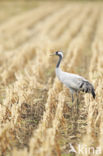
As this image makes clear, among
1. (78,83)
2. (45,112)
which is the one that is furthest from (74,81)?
(45,112)

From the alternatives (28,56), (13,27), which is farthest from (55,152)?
(13,27)

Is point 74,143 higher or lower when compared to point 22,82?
lower

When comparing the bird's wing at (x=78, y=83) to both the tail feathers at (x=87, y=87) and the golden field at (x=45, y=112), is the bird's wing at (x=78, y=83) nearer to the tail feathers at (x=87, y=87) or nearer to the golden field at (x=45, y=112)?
the tail feathers at (x=87, y=87)

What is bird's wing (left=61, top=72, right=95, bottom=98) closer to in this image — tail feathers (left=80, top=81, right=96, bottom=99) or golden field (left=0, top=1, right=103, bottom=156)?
tail feathers (left=80, top=81, right=96, bottom=99)

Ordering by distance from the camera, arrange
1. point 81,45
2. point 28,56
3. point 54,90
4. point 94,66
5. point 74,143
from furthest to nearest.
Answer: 1. point 81,45
2. point 28,56
3. point 94,66
4. point 54,90
5. point 74,143

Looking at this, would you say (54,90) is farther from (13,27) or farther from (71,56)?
(13,27)

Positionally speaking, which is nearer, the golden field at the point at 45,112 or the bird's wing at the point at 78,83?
the golden field at the point at 45,112

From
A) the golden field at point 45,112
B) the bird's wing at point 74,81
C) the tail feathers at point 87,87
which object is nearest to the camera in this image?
the golden field at point 45,112

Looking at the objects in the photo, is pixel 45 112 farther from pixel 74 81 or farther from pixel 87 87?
pixel 87 87

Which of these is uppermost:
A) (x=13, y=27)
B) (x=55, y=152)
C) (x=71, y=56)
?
(x=13, y=27)

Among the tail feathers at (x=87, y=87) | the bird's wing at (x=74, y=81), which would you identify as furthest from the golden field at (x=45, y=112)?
the bird's wing at (x=74, y=81)

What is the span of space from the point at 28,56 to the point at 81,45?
10.2 feet

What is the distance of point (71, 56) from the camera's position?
1187 cm

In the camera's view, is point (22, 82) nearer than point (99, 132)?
No
